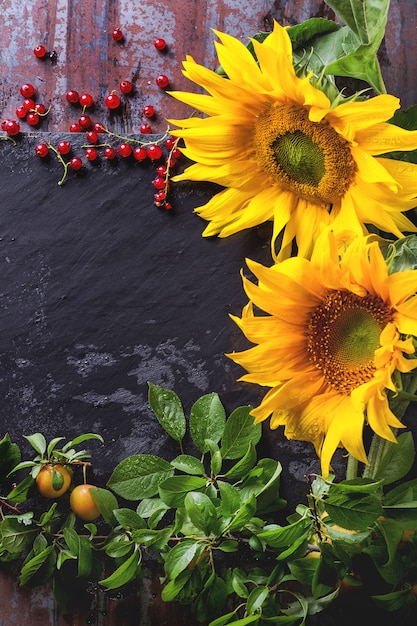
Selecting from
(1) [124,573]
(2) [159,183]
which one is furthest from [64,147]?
(1) [124,573]

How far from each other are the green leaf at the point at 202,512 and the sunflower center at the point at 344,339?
169 millimetres

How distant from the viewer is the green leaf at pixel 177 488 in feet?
2.76

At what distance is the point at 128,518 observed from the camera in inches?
33.9

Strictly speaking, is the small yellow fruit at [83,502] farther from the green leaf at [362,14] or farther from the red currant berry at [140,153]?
the green leaf at [362,14]

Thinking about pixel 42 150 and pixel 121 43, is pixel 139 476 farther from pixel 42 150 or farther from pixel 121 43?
pixel 121 43

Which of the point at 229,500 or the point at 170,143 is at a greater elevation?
the point at 170,143

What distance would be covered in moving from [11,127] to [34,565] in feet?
1.61

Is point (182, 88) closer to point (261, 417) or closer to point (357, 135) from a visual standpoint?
point (357, 135)

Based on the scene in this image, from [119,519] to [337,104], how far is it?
47 centimetres

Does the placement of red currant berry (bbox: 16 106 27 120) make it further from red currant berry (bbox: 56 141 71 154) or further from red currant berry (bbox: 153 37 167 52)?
red currant berry (bbox: 153 37 167 52)

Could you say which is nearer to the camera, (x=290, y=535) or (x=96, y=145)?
(x=290, y=535)

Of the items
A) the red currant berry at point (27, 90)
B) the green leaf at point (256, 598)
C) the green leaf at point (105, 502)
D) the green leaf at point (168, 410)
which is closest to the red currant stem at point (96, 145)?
the red currant berry at point (27, 90)

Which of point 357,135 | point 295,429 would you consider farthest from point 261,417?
point 357,135

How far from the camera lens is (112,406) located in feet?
3.07
